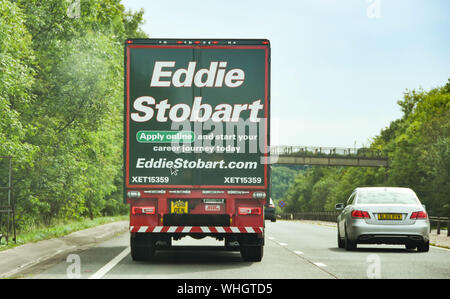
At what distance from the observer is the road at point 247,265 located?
11906 mm

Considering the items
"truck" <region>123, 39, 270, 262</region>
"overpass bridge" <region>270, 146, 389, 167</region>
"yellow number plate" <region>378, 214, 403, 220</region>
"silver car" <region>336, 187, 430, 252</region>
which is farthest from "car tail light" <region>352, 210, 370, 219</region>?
"overpass bridge" <region>270, 146, 389, 167</region>

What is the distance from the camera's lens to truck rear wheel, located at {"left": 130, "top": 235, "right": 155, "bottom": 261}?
14016mm

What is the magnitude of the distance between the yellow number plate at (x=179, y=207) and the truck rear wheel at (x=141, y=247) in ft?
2.87

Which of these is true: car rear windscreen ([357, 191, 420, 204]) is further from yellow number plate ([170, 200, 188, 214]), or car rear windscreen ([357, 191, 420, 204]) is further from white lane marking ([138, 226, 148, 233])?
white lane marking ([138, 226, 148, 233])

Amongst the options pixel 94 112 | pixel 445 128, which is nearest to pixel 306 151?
pixel 445 128

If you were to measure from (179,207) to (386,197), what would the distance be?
6.28 metres

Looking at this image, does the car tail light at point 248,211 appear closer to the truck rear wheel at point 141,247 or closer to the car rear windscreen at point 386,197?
the truck rear wheel at point 141,247

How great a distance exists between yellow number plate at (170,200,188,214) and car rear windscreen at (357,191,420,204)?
18.8ft

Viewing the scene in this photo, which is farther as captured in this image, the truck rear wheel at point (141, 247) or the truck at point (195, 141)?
the truck rear wheel at point (141, 247)

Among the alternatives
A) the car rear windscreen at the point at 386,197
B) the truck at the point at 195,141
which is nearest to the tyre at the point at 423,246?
the car rear windscreen at the point at 386,197

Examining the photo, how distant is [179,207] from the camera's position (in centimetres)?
1356

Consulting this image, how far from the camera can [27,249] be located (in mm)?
15859
